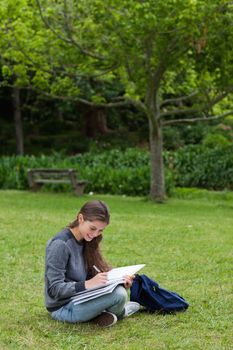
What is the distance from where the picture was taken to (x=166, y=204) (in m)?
16.2

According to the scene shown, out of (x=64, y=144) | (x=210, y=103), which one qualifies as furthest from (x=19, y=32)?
(x=64, y=144)

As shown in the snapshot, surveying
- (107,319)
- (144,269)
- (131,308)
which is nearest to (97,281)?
(107,319)

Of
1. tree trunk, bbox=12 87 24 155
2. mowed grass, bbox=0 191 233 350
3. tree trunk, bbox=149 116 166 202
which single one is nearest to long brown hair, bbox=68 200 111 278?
mowed grass, bbox=0 191 233 350

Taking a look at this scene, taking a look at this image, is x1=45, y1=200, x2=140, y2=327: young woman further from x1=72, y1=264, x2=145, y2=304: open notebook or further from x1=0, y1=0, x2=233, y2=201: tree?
x1=0, y1=0, x2=233, y2=201: tree

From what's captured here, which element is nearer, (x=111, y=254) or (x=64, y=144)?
(x=111, y=254)

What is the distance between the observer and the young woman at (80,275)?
5543 mm

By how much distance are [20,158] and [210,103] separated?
6.90m

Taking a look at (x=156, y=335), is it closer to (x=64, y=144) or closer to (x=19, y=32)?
(x=19, y=32)

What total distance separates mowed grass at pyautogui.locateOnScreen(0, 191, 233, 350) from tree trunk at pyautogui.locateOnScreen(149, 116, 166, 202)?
355mm

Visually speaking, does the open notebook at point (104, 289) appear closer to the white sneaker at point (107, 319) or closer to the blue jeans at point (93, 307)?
the blue jeans at point (93, 307)

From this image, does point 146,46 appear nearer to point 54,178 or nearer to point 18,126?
point 54,178

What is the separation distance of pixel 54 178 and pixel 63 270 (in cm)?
1300

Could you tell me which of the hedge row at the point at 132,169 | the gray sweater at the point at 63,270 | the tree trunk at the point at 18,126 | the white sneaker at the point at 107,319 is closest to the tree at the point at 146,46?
the hedge row at the point at 132,169

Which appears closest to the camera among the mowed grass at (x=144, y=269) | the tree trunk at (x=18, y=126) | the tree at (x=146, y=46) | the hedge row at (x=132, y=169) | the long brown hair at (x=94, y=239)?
the mowed grass at (x=144, y=269)
